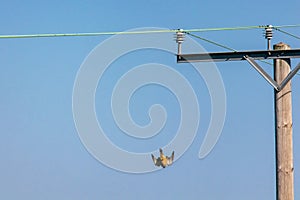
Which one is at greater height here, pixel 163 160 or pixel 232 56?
pixel 232 56

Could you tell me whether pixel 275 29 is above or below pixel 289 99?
above

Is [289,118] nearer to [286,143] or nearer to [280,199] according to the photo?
[286,143]

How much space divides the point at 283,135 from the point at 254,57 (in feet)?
5.11

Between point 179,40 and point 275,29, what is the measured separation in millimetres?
1775

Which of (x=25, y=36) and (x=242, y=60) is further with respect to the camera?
(x=242, y=60)

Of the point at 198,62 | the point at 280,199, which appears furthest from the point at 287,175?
the point at 198,62

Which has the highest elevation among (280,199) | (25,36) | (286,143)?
(25,36)

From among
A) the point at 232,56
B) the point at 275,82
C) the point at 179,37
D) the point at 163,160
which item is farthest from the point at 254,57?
the point at 163,160

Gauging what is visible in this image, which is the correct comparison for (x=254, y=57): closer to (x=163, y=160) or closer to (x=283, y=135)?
(x=283, y=135)

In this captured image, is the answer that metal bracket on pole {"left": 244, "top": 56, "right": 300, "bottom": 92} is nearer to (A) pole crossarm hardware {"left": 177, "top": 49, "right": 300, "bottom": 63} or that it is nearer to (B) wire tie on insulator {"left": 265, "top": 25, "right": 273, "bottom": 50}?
(A) pole crossarm hardware {"left": 177, "top": 49, "right": 300, "bottom": 63}

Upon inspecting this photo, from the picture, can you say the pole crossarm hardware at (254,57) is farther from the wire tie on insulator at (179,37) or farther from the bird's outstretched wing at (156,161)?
the bird's outstretched wing at (156,161)

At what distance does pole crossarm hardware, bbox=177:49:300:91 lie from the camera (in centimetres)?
1531

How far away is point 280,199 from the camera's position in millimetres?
15102

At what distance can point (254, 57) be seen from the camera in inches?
621
